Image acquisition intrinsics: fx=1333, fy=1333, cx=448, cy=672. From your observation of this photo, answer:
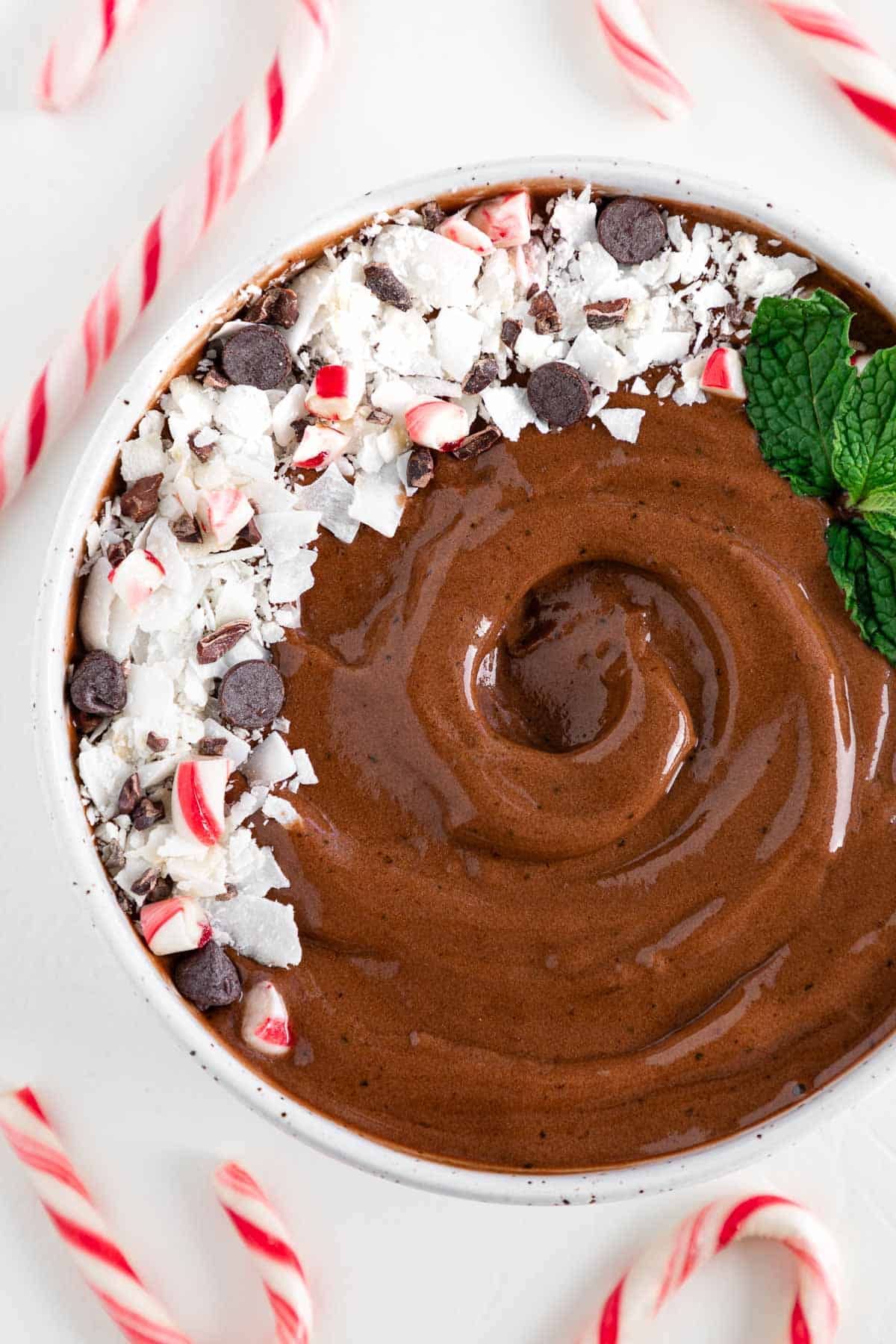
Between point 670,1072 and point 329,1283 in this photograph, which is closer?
point 670,1072

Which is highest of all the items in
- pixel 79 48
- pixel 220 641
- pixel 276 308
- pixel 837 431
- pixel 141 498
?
pixel 79 48

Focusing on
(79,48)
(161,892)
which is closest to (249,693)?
(161,892)

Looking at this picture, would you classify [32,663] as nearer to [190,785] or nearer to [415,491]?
[190,785]

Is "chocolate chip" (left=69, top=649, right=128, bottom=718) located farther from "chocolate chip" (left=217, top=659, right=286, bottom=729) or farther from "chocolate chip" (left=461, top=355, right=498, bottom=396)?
"chocolate chip" (left=461, top=355, right=498, bottom=396)

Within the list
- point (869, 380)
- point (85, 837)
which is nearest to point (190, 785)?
point (85, 837)

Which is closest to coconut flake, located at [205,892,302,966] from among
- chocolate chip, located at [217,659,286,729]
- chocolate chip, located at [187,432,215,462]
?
chocolate chip, located at [217,659,286,729]

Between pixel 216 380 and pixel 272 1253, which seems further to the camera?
pixel 272 1253

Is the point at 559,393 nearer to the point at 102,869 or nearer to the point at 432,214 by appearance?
the point at 432,214
